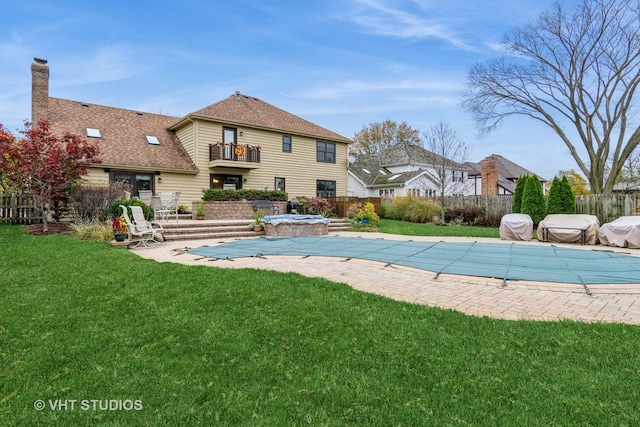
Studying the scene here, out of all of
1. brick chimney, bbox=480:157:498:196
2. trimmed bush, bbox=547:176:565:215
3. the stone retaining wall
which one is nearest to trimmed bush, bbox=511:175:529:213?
trimmed bush, bbox=547:176:565:215

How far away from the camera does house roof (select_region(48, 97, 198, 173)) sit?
15070 mm

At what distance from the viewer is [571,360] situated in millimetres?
2625

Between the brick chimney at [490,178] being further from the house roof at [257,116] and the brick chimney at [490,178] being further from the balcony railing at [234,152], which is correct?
the balcony railing at [234,152]

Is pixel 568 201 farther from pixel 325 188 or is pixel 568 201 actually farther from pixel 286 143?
pixel 286 143

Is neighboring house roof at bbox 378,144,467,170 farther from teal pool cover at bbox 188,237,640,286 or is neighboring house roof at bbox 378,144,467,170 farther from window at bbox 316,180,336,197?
teal pool cover at bbox 188,237,640,286

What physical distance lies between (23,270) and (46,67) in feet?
45.6

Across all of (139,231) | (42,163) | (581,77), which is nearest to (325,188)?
(139,231)

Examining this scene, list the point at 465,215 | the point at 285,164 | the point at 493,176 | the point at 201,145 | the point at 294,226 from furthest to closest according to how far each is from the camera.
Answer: the point at 493,176, the point at 285,164, the point at 201,145, the point at 465,215, the point at 294,226

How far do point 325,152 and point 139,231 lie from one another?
1413cm

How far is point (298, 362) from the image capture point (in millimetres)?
2689

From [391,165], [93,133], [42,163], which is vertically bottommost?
[42,163]

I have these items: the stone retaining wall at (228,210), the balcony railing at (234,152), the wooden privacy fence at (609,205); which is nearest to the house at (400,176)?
the wooden privacy fence at (609,205)

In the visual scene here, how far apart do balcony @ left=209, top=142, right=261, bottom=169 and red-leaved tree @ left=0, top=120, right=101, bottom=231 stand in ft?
20.1

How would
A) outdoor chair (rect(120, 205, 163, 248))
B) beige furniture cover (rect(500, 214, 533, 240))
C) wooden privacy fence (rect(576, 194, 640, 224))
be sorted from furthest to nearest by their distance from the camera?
wooden privacy fence (rect(576, 194, 640, 224)) → beige furniture cover (rect(500, 214, 533, 240)) → outdoor chair (rect(120, 205, 163, 248))
